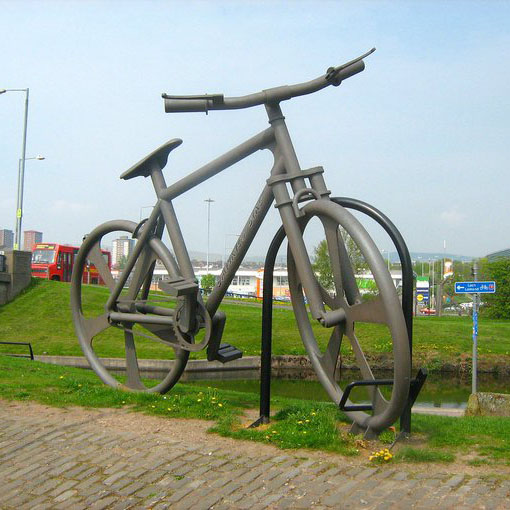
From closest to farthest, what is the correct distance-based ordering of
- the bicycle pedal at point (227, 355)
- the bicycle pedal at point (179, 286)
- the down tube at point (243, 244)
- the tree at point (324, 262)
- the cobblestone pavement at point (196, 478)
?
the cobblestone pavement at point (196, 478) → the down tube at point (243, 244) → the bicycle pedal at point (179, 286) → the bicycle pedal at point (227, 355) → the tree at point (324, 262)

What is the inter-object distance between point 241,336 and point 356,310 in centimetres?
1792

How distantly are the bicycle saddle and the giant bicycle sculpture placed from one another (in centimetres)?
1

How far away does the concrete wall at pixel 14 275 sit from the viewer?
2509 cm

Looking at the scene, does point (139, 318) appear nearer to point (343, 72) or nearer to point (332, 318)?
point (332, 318)

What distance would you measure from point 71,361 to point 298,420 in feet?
42.7

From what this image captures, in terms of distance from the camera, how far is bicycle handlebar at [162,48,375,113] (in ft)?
17.2

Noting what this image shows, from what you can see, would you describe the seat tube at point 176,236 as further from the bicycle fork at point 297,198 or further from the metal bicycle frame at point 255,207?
the bicycle fork at point 297,198

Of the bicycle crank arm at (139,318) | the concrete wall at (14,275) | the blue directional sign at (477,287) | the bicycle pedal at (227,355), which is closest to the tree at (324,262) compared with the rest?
the blue directional sign at (477,287)

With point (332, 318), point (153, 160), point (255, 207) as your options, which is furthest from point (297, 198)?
point (153, 160)

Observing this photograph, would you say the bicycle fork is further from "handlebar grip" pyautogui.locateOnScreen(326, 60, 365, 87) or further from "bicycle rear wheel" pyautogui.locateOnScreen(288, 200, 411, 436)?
"handlebar grip" pyautogui.locateOnScreen(326, 60, 365, 87)

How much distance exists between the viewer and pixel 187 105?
5738mm

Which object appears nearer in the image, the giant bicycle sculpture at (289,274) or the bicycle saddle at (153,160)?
the giant bicycle sculpture at (289,274)

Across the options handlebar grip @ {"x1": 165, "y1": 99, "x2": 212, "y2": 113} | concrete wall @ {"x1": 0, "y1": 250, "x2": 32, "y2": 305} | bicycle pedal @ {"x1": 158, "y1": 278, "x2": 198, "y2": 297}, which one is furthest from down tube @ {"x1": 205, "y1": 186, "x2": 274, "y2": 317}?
concrete wall @ {"x1": 0, "y1": 250, "x2": 32, "y2": 305}

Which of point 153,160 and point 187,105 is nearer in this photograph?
point 187,105
